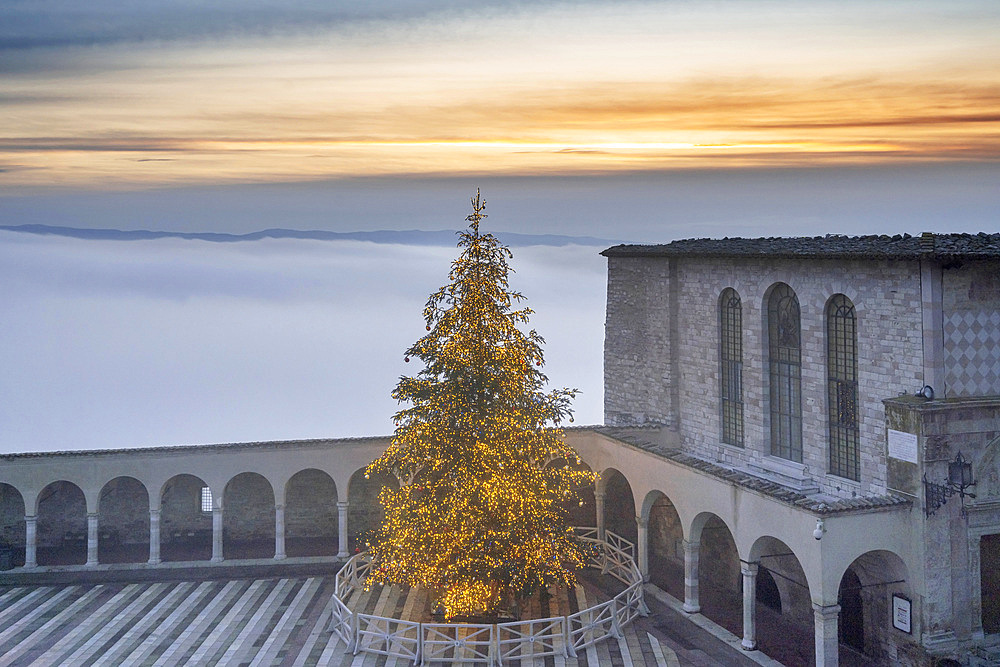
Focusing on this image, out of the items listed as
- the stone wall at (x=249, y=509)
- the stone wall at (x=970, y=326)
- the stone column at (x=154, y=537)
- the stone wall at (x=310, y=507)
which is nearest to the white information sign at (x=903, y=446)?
the stone wall at (x=970, y=326)

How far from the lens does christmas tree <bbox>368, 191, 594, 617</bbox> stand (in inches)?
1169

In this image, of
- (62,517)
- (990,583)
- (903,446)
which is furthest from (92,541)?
(990,583)

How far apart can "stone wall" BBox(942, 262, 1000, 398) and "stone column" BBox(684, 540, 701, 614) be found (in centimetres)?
955

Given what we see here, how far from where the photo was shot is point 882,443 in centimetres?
2739

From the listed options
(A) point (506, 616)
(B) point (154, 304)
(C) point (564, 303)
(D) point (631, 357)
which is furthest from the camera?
(B) point (154, 304)

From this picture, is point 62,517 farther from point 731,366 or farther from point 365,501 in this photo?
point 731,366

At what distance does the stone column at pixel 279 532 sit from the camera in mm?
37656

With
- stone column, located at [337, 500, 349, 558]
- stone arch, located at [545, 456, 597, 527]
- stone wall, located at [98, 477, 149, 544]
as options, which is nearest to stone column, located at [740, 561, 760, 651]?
stone arch, located at [545, 456, 597, 527]

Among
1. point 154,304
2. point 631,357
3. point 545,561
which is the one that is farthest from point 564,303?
point 545,561

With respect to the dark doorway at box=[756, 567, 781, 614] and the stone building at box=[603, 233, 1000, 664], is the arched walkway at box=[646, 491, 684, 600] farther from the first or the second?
the dark doorway at box=[756, 567, 781, 614]

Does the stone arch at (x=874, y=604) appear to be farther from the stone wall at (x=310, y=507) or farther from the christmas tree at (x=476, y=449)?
the stone wall at (x=310, y=507)

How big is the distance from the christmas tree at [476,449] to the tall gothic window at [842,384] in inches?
323

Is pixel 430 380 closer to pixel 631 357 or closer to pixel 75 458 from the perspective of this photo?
pixel 631 357

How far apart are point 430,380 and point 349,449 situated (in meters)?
8.37
